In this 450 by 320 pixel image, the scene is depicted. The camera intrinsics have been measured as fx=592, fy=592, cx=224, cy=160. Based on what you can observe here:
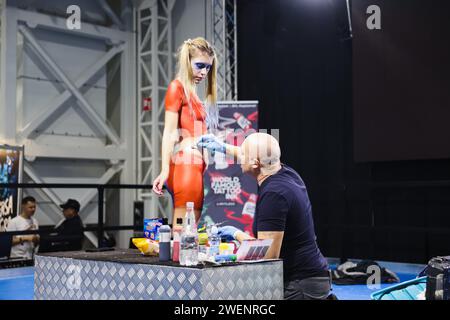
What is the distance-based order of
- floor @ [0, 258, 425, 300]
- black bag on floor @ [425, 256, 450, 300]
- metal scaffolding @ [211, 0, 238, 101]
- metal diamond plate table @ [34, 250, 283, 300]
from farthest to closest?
metal scaffolding @ [211, 0, 238, 101] → floor @ [0, 258, 425, 300] → black bag on floor @ [425, 256, 450, 300] → metal diamond plate table @ [34, 250, 283, 300]

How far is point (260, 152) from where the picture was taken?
2234mm

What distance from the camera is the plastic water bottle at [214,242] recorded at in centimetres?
208

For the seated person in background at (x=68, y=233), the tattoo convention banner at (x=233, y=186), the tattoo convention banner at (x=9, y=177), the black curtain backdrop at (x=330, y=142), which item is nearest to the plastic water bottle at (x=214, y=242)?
the black curtain backdrop at (x=330, y=142)

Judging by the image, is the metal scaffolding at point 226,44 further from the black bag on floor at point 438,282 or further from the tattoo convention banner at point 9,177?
the black bag on floor at point 438,282

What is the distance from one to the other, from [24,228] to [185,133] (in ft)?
15.5

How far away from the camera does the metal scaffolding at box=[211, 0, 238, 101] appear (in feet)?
24.0

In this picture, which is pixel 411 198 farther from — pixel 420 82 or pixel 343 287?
pixel 343 287

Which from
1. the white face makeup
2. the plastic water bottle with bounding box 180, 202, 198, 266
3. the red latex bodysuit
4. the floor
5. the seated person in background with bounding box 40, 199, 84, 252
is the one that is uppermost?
the white face makeup

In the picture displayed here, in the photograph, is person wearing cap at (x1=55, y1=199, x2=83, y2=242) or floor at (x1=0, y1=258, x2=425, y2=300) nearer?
floor at (x1=0, y1=258, x2=425, y2=300)

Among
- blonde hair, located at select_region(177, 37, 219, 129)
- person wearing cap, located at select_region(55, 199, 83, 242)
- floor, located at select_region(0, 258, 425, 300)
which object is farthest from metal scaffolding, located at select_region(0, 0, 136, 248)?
blonde hair, located at select_region(177, 37, 219, 129)

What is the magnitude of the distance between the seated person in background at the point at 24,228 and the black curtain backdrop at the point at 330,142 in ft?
9.65

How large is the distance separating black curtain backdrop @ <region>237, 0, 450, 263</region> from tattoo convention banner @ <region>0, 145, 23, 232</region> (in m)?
2.90

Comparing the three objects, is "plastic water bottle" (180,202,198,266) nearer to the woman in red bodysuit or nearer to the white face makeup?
the woman in red bodysuit

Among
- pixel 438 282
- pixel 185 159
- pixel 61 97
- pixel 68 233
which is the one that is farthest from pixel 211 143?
pixel 61 97
